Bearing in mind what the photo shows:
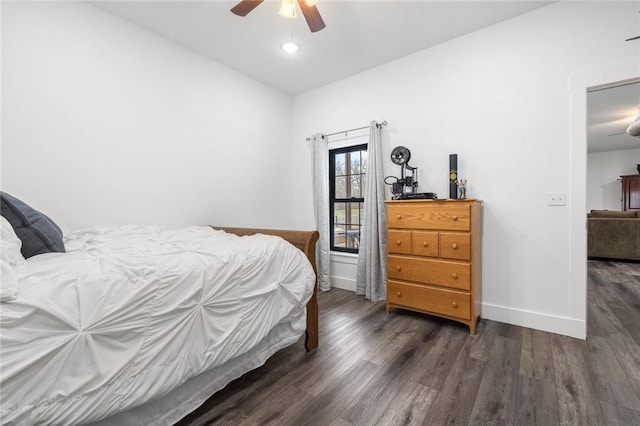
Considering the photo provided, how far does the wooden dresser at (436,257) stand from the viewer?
7.39ft

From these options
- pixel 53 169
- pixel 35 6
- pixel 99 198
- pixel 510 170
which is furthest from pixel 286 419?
pixel 35 6

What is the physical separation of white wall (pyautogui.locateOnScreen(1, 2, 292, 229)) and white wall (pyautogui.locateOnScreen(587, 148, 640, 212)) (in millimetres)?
9625

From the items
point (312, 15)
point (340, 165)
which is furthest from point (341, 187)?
point (312, 15)

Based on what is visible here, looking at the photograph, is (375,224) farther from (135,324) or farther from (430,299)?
(135,324)

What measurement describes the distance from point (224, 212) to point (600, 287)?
4.57 meters

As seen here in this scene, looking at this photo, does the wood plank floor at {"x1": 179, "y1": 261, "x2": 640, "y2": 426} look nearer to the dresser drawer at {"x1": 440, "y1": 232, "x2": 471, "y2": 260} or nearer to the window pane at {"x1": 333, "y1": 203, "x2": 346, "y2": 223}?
the dresser drawer at {"x1": 440, "y1": 232, "x2": 471, "y2": 260}

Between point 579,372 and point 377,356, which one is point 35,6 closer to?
point 377,356

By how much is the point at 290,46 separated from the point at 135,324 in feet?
8.80

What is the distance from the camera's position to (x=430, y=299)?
8.01ft

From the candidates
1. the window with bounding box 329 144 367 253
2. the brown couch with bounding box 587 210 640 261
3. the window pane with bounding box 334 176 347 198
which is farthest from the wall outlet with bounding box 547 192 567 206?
the brown couch with bounding box 587 210 640 261

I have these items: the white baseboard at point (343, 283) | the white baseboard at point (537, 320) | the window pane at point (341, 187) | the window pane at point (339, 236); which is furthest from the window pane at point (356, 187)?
the white baseboard at point (537, 320)

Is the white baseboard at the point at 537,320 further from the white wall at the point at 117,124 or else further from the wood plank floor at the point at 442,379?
the white wall at the point at 117,124

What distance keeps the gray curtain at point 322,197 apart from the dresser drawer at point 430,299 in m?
1.08

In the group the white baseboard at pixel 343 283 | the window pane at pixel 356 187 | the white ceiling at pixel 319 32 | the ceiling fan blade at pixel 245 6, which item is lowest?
the white baseboard at pixel 343 283
